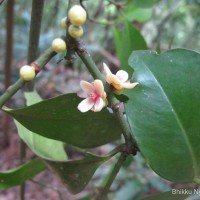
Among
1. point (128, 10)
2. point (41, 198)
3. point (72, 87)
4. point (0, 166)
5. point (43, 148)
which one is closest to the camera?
point (43, 148)

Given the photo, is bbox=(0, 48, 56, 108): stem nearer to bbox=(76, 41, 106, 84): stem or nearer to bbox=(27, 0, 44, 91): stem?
bbox=(76, 41, 106, 84): stem

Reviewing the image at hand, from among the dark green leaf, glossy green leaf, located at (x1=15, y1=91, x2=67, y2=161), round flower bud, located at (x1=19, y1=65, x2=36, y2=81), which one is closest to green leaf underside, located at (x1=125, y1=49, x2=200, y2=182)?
the dark green leaf

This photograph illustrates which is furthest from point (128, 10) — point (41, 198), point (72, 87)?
point (72, 87)

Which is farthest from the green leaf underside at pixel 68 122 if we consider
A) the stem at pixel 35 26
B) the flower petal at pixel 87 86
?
the stem at pixel 35 26

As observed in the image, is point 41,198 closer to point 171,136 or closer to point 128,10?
point 128,10

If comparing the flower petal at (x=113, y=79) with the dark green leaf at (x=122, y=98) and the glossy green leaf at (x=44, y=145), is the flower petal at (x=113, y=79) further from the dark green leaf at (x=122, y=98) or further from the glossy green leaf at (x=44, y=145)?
the glossy green leaf at (x=44, y=145)

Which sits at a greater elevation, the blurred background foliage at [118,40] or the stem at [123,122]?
the stem at [123,122]

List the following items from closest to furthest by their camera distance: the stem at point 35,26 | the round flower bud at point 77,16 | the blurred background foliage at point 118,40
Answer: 1. the round flower bud at point 77,16
2. the stem at point 35,26
3. the blurred background foliage at point 118,40

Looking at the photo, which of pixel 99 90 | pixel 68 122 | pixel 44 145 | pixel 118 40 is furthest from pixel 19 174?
pixel 118 40

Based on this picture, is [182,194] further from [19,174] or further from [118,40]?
[118,40]
